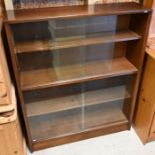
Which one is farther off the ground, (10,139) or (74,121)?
(10,139)

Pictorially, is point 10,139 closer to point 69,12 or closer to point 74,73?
point 74,73

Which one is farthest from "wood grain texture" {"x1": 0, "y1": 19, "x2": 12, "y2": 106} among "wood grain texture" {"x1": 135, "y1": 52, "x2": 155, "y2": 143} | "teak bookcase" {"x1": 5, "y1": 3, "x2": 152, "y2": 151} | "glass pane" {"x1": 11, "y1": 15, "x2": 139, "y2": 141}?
"wood grain texture" {"x1": 135, "y1": 52, "x2": 155, "y2": 143}

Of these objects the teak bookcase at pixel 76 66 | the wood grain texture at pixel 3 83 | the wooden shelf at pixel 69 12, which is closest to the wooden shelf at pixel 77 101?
the teak bookcase at pixel 76 66

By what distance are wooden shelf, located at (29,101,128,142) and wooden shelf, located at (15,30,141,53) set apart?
67 cm

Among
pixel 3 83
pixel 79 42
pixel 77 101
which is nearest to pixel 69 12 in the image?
pixel 79 42

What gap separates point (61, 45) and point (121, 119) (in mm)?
991

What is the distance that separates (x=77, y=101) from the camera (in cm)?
177

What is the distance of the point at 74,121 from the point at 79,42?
2.72ft

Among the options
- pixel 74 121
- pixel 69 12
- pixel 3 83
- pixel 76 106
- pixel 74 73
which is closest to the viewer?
pixel 3 83

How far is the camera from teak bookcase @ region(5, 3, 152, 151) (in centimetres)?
133

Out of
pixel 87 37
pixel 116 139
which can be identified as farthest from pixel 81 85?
pixel 116 139

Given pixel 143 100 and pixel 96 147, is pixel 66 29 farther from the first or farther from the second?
pixel 96 147

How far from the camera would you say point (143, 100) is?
1.70 meters

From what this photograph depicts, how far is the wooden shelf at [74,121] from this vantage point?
1.77 m
